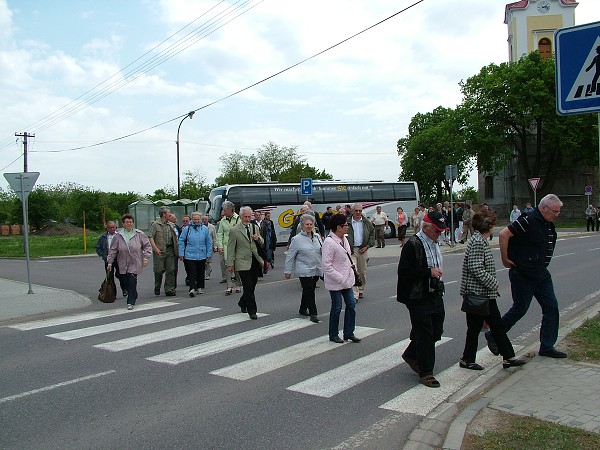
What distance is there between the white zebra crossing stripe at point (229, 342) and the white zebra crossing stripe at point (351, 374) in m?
1.74

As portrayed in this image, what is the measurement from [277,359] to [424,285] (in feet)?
7.17

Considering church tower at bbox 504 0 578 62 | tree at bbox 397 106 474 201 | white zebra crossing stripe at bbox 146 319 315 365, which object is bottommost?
white zebra crossing stripe at bbox 146 319 315 365

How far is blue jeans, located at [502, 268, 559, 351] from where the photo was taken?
6336mm

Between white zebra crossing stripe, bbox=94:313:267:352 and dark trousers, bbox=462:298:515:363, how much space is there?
4.12 metres

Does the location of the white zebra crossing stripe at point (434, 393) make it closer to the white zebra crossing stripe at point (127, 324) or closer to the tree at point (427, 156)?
the white zebra crossing stripe at point (127, 324)

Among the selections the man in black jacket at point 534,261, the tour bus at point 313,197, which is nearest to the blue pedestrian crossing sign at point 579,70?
the man in black jacket at point 534,261

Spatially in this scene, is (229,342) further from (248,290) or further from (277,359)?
(248,290)

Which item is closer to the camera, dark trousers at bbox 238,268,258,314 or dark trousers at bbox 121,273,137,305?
dark trousers at bbox 238,268,258,314

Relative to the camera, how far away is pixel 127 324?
30.5 ft

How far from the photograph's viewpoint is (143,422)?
4820mm

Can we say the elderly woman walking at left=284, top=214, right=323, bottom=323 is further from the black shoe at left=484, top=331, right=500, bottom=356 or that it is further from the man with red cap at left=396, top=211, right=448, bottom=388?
the man with red cap at left=396, top=211, right=448, bottom=388

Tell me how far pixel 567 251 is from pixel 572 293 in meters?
10.6

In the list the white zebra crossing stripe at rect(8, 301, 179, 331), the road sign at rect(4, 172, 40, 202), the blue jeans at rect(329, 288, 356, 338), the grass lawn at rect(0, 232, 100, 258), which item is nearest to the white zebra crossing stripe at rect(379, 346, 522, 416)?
the blue jeans at rect(329, 288, 356, 338)

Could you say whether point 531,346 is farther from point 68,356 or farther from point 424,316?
point 68,356
